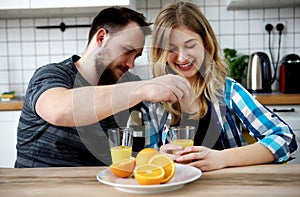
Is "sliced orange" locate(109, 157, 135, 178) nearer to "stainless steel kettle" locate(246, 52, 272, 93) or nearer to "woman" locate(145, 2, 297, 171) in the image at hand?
"woman" locate(145, 2, 297, 171)

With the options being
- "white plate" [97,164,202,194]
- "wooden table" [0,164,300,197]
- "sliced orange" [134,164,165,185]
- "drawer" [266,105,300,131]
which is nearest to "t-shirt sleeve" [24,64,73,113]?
"wooden table" [0,164,300,197]

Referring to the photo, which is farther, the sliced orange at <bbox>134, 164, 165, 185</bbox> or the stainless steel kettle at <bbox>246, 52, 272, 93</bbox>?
the stainless steel kettle at <bbox>246, 52, 272, 93</bbox>

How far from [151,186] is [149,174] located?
0.12ft

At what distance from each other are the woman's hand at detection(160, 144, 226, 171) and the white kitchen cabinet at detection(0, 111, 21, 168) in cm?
171

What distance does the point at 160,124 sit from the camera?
1596 mm

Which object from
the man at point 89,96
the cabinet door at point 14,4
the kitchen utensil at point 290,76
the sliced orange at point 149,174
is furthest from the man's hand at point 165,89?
the cabinet door at point 14,4

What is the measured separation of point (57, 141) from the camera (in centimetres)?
142

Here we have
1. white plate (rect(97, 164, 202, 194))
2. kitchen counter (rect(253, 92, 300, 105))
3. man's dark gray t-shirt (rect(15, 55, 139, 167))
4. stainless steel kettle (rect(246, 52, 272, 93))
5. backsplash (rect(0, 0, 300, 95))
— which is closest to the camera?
white plate (rect(97, 164, 202, 194))

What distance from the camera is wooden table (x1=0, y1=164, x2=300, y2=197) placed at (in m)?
0.90

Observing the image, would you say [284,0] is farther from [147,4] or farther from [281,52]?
[147,4]

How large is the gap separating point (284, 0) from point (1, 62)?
2.16m

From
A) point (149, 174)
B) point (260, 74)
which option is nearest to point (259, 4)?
point (260, 74)

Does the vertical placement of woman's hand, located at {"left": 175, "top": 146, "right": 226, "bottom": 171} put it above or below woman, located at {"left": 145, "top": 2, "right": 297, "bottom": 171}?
below

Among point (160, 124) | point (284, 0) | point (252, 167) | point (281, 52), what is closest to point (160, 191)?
point (252, 167)
